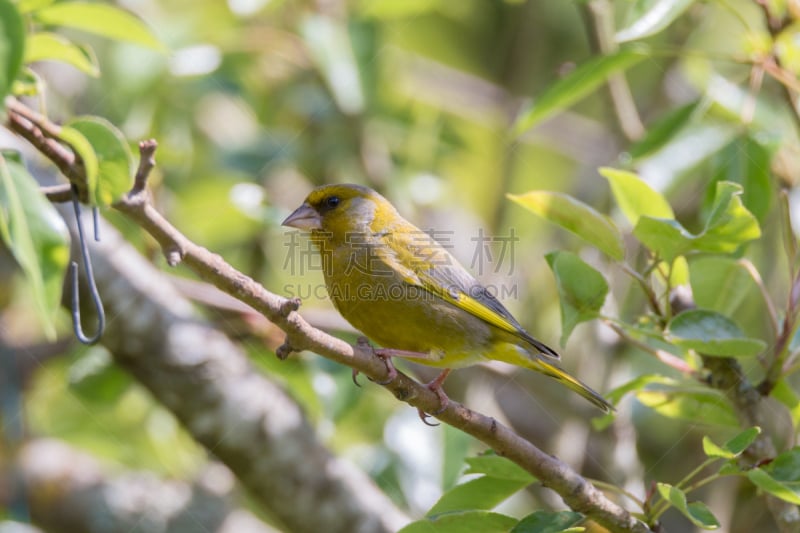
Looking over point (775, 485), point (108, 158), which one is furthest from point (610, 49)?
point (108, 158)

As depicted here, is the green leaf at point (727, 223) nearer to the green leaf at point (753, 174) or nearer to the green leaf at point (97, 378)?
the green leaf at point (753, 174)

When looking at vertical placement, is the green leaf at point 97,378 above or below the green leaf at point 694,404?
below

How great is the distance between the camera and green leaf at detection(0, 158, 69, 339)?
256cm

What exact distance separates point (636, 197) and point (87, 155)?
1728mm

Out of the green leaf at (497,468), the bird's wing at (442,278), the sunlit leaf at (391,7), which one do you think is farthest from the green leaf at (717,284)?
the sunlit leaf at (391,7)

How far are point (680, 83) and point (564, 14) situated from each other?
1995 millimetres

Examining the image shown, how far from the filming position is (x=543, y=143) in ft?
23.4

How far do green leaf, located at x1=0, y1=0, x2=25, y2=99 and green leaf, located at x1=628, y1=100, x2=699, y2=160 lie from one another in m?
2.28

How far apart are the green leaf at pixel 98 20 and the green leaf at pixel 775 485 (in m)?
2.37

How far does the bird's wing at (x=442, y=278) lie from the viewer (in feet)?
13.0

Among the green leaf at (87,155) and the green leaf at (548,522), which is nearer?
the green leaf at (87,155)

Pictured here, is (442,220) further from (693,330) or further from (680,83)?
(693,330)

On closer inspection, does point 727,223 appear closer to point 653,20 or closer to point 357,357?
point 653,20

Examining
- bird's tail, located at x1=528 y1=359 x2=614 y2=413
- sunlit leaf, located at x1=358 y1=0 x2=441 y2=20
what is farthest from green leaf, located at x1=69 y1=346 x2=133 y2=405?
sunlit leaf, located at x1=358 y1=0 x2=441 y2=20
